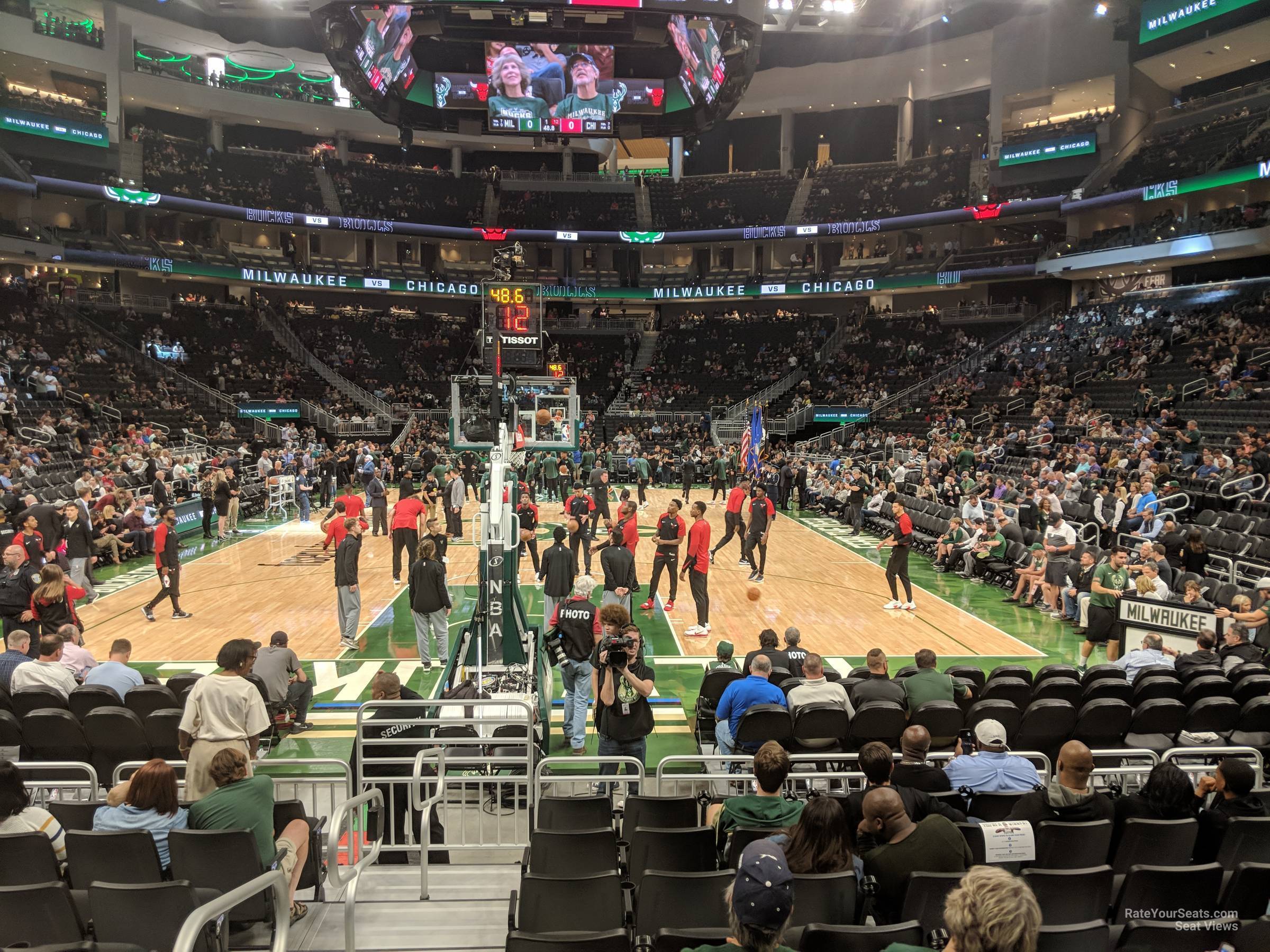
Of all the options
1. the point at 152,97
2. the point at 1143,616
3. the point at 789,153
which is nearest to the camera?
the point at 1143,616

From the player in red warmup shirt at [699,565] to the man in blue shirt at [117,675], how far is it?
6.67 metres

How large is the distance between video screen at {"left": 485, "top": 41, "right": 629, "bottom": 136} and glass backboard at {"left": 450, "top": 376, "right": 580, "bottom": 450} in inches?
575

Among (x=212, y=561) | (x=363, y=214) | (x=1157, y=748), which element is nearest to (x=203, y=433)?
(x=212, y=561)

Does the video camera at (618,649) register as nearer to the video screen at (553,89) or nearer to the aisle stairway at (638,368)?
the video screen at (553,89)

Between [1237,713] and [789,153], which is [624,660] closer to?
[1237,713]

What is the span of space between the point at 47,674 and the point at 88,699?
0.58m

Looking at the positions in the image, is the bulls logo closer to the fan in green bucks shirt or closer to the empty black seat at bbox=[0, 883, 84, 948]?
the fan in green bucks shirt

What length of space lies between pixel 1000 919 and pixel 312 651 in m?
10.6

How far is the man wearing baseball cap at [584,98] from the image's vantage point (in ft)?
92.8

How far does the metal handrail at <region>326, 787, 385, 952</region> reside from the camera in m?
4.11

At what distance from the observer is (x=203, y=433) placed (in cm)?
3125

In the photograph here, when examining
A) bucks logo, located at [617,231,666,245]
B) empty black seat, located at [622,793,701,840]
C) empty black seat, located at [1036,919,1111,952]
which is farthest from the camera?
bucks logo, located at [617,231,666,245]

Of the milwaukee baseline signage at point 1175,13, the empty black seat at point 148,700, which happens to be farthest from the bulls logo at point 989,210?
the empty black seat at point 148,700

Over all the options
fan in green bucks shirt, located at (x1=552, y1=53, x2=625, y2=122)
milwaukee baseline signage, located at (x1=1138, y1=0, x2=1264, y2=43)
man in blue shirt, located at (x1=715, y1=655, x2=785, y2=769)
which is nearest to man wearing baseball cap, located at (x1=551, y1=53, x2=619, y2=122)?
fan in green bucks shirt, located at (x1=552, y1=53, x2=625, y2=122)
